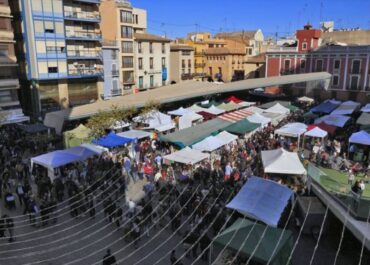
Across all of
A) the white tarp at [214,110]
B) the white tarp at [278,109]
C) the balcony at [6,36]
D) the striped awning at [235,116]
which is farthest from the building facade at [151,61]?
the striped awning at [235,116]

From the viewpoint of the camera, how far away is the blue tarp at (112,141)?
61.1ft

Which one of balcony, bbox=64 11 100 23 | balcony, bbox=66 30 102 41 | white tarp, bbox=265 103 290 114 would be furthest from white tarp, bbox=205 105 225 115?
balcony, bbox=64 11 100 23

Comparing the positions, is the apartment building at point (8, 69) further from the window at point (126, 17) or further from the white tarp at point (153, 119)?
the window at point (126, 17)

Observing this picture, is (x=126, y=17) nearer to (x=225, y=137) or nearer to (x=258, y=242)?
(x=225, y=137)

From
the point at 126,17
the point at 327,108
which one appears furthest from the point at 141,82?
the point at 327,108

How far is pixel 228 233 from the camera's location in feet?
30.8

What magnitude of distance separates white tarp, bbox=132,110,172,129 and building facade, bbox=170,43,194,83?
3114 centimetres

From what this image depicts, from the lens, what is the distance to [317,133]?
20312mm

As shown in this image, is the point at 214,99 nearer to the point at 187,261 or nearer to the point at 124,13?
the point at 124,13

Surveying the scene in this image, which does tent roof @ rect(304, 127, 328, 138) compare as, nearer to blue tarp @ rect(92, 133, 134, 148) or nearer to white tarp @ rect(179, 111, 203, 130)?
white tarp @ rect(179, 111, 203, 130)

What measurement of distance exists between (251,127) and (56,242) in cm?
1377

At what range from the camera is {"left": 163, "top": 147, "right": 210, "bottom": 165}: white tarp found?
51.5 feet

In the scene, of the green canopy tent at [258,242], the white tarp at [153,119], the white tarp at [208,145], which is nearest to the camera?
the green canopy tent at [258,242]

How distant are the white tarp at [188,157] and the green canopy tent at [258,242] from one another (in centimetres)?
635
